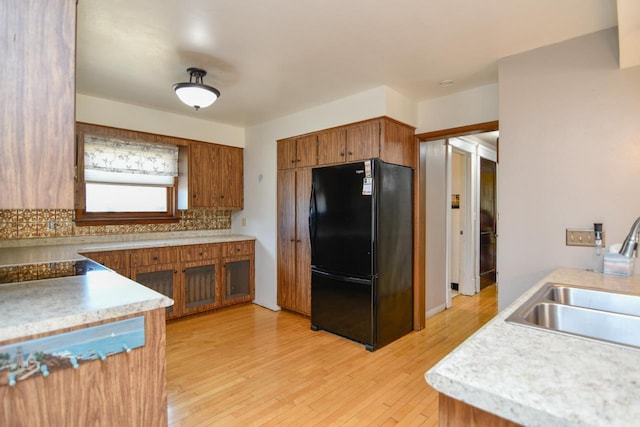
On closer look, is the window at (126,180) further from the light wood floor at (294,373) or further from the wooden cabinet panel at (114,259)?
the light wood floor at (294,373)

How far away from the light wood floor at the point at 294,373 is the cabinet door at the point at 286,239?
314 millimetres

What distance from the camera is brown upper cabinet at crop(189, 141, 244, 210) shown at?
13.3 feet

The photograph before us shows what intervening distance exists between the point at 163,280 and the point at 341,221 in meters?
2.07

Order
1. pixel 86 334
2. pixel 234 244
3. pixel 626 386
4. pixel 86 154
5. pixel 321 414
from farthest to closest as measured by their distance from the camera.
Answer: pixel 234 244
pixel 86 154
pixel 321 414
pixel 86 334
pixel 626 386

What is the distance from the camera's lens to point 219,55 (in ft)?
7.91

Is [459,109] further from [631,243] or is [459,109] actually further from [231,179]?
[231,179]

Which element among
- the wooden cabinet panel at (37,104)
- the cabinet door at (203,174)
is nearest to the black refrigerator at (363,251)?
the cabinet door at (203,174)

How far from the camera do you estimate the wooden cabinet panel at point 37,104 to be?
993 mm

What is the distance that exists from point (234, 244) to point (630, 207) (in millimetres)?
3703

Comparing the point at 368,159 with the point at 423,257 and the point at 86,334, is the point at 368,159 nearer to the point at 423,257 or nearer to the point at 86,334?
the point at 423,257

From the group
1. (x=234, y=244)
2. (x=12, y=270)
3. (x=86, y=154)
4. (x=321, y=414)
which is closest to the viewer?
(x=12, y=270)

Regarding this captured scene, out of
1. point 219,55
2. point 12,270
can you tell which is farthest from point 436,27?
point 12,270

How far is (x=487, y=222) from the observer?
17.4 ft

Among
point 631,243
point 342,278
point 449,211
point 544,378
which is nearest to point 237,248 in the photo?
point 342,278
